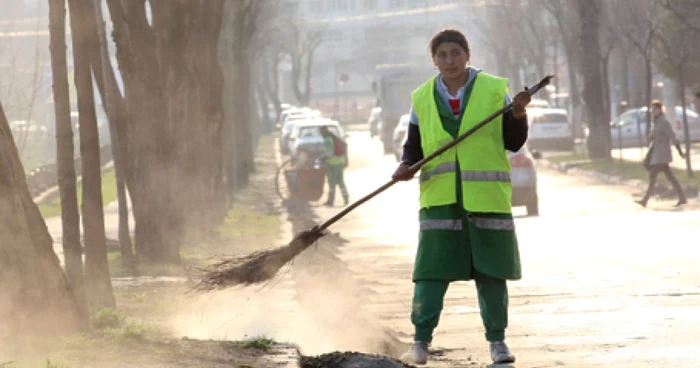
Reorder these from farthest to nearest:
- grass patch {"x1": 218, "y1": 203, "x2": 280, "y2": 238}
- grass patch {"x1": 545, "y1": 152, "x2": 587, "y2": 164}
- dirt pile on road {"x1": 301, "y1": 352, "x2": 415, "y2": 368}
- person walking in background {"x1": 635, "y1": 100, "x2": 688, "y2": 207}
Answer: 1. grass patch {"x1": 545, "y1": 152, "x2": 587, "y2": 164}
2. person walking in background {"x1": 635, "y1": 100, "x2": 688, "y2": 207}
3. grass patch {"x1": 218, "y1": 203, "x2": 280, "y2": 238}
4. dirt pile on road {"x1": 301, "y1": 352, "x2": 415, "y2": 368}

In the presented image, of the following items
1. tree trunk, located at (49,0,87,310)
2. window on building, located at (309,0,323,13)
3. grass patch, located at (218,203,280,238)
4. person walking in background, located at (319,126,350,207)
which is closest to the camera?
tree trunk, located at (49,0,87,310)

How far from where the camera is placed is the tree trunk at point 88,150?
11.7 m

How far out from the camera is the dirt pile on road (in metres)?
8.02

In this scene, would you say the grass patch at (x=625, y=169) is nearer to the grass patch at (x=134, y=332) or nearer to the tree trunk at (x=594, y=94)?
the tree trunk at (x=594, y=94)

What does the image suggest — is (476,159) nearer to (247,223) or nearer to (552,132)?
(247,223)

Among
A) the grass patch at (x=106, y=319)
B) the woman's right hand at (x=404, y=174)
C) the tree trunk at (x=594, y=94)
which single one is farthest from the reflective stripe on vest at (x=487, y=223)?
the tree trunk at (x=594, y=94)

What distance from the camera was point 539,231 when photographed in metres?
21.8

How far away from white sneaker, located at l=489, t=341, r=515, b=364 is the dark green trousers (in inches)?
1.1

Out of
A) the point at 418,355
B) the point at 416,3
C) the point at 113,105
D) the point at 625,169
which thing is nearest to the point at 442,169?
the point at 418,355

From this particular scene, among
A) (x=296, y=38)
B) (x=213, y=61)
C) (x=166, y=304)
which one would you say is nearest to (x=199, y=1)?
(x=213, y=61)

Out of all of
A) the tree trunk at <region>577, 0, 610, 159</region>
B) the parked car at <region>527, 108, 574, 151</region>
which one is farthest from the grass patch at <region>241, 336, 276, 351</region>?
the parked car at <region>527, 108, 574, 151</region>

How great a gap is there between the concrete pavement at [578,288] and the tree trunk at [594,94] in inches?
572

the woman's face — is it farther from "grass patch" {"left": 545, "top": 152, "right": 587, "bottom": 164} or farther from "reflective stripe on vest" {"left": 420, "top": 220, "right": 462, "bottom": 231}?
"grass patch" {"left": 545, "top": 152, "right": 587, "bottom": 164}

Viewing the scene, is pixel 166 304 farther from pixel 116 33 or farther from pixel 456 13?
pixel 456 13
